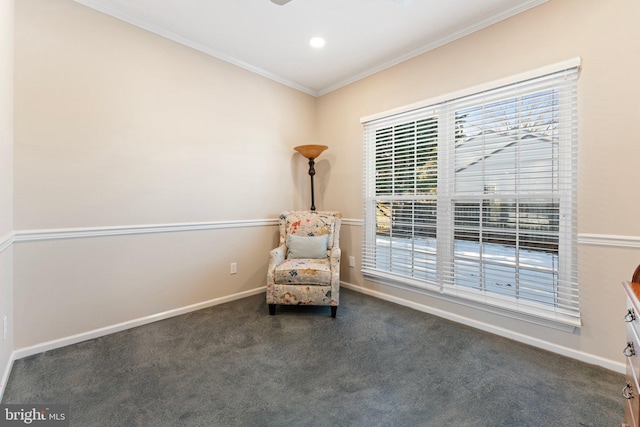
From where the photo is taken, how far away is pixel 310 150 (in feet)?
11.1

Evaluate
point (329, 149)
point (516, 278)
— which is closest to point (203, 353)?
point (516, 278)

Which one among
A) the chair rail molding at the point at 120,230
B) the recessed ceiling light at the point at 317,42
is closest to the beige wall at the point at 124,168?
the chair rail molding at the point at 120,230

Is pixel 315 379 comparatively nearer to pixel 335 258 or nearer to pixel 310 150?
pixel 335 258

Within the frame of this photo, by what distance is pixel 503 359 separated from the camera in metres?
1.92

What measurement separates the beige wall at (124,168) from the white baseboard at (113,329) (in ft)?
0.11

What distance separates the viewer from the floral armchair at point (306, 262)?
259 centimetres

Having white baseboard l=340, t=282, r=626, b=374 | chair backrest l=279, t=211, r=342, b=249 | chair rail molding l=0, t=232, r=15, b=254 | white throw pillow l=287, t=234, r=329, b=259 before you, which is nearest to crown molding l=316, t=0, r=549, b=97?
chair backrest l=279, t=211, r=342, b=249

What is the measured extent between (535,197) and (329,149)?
226cm

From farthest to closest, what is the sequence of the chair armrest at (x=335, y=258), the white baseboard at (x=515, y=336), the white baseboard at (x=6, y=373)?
the chair armrest at (x=335, y=258)
the white baseboard at (x=515, y=336)
the white baseboard at (x=6, y=373)

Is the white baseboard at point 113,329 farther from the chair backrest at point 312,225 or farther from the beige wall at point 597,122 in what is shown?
the beige wall at point 597,122

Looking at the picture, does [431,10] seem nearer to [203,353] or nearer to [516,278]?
[516,278]

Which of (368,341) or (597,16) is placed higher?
(597,16)

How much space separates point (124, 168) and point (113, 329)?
1.31 metres

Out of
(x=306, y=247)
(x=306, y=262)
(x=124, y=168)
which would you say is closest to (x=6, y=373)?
(x=124, y=168)
